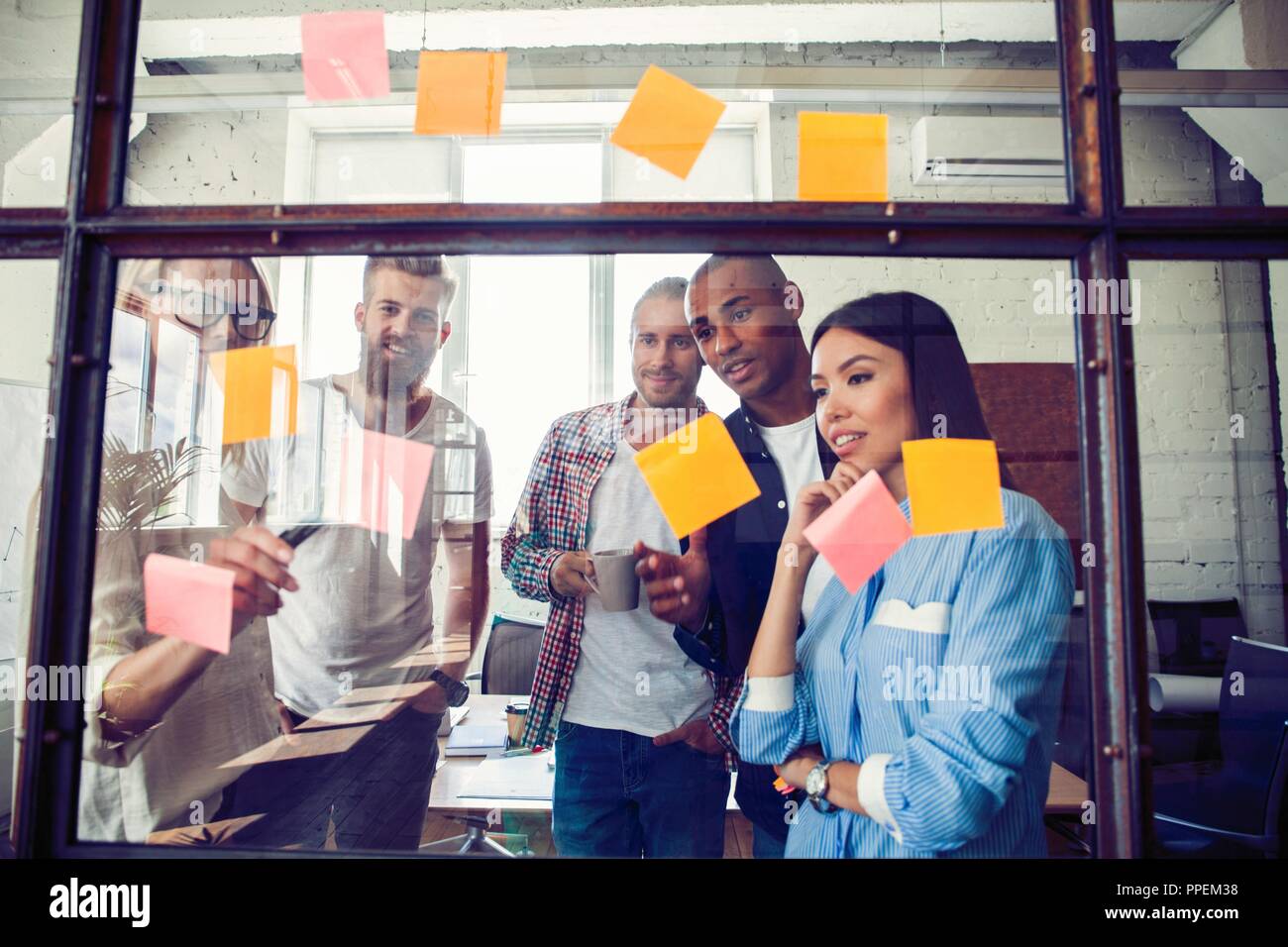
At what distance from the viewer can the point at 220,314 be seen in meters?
0.87

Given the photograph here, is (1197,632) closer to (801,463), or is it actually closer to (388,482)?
(801,463)

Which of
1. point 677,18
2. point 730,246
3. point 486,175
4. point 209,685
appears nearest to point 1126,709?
point 730,246

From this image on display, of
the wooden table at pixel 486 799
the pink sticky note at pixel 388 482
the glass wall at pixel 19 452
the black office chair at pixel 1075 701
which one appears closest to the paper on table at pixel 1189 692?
the wooden table at pixel 486 799

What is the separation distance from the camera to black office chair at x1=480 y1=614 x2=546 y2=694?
93cm

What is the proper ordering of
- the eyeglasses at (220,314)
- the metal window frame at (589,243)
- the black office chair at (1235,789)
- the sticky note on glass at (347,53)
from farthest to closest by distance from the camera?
the black office chair at (1235,789)
the eyeglasses at (220,314)
the sticky note on glass at (347,53)
the metal window frame at (589,243)

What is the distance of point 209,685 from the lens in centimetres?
85

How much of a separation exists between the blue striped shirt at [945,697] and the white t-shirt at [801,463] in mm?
44

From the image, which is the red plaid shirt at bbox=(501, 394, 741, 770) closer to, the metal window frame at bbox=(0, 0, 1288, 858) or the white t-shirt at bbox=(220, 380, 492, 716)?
the white t-shirt at bbox=(220, 380, 492, 716)

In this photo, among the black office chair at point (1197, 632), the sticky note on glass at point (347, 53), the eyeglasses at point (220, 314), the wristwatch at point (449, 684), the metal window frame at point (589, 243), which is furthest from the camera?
the black office chair at point (1197, 632)

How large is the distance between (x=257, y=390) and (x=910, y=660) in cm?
88

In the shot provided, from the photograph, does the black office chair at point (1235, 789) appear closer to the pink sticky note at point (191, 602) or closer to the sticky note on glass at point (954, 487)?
the sticky note on glass at point (954, 487)

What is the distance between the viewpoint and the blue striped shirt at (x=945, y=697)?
68 cm

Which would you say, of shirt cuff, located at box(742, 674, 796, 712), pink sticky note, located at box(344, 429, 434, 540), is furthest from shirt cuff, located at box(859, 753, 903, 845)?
pink sticky note, located at box(344, 429, 434, 540)
